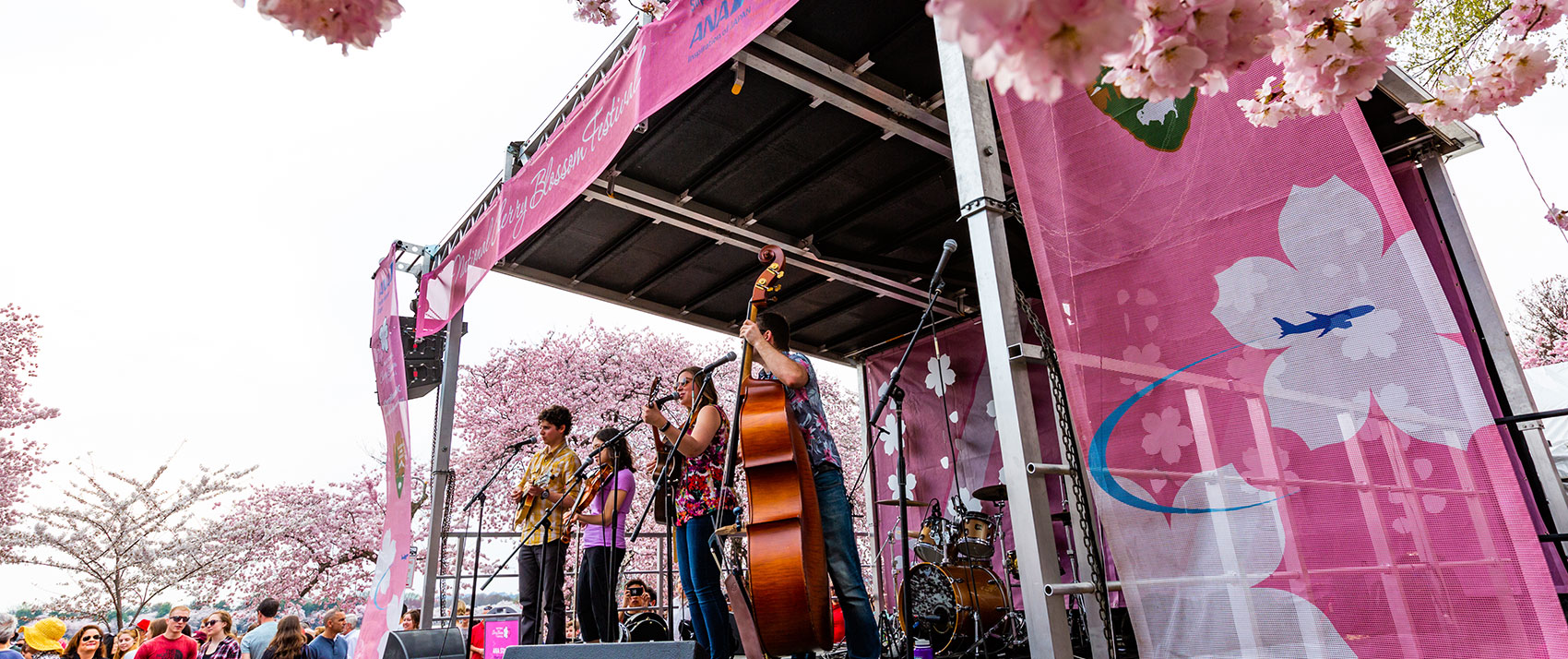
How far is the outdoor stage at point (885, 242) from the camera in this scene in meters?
2.35

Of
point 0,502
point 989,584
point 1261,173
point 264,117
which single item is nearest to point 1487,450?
point 1261,173

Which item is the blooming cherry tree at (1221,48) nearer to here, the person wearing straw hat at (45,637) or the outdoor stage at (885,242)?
the outdoor stage at (885,242)

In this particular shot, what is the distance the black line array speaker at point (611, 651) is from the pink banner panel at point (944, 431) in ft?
16.0

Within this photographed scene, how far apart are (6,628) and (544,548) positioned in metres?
4.94

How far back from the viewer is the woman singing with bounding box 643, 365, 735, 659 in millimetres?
3271

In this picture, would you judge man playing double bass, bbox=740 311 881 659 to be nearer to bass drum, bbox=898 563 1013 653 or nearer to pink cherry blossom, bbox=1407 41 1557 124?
pink cherry blossom, bbox=1407 41 1557 124

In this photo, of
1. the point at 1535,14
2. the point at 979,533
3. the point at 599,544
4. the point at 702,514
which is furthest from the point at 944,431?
the point at 1535,14

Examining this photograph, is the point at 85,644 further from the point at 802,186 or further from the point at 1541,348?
the point at 1541,348

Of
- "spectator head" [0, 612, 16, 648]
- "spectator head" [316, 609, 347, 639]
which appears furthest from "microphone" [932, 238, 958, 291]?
"spectator head" [0, 612, 16, 648]

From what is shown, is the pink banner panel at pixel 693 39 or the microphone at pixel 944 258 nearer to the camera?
the microphone at pixel 944 258

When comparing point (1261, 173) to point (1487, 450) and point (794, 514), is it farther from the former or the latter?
point (794, 514)

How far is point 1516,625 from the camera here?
1.50 meters

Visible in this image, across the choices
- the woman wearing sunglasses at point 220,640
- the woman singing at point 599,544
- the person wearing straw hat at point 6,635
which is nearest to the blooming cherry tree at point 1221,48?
the woman singing at point 599,544

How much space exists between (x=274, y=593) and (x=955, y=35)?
22575mm
